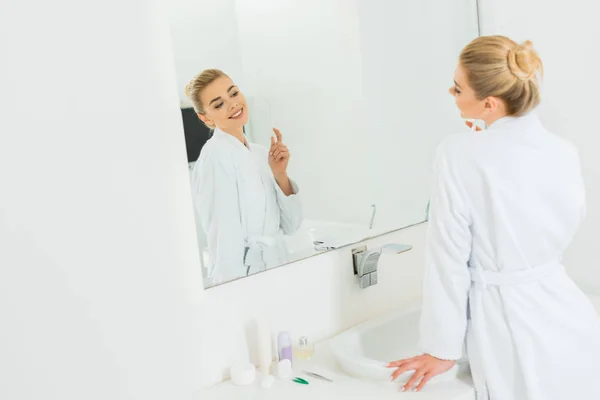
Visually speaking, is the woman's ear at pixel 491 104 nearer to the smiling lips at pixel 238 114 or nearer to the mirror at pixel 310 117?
the mirror at pixel 310 117

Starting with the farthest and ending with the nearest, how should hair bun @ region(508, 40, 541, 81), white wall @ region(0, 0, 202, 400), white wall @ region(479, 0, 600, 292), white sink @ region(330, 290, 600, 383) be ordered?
white wall @ region(479, 0, 600, 292) → white sink @ region(330, 290, 600, 383) → hair bun @ region(508, 40, 541, 81) → white wall @ region(0, 0, 202, 400)

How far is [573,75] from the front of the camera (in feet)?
6.28

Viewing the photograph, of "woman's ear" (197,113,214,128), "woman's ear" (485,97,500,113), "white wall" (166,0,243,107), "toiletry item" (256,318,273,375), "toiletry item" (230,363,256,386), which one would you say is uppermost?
"white wall" (166,0,243,107)

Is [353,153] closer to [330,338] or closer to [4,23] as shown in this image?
[330,338]

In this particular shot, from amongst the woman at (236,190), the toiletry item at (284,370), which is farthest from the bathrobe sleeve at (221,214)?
the toiletry item at (284,370)

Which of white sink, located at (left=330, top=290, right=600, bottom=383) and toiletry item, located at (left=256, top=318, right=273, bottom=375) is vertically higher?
toiletry item, located at (left=256, top=318, right=273, bottom=375)

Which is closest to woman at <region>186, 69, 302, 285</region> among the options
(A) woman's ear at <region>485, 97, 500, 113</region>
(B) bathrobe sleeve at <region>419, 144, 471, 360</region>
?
(B) bathrobe sleeve at <region>419, 144, 471, 360</region>

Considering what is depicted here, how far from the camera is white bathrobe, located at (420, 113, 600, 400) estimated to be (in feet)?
4.41

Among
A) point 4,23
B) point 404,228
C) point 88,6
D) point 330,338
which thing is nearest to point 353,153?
point 404,228

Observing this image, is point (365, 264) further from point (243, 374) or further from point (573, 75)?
point (573, 75)

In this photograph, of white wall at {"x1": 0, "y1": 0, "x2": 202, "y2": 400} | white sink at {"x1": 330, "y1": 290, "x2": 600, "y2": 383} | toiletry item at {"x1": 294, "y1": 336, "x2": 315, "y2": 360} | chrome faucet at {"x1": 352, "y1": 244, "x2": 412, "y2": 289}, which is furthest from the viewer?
chrome faucet at {"x1": 352, "y1": 244, "x2": 412, "y2": 289}

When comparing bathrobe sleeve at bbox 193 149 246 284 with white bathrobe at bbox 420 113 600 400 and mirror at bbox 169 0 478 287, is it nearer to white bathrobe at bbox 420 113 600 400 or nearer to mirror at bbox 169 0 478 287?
mirror at bbox 169 0 478 287

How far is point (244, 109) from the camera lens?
1.48 m

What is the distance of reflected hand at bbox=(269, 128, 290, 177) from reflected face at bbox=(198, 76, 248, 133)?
100 millimetres
